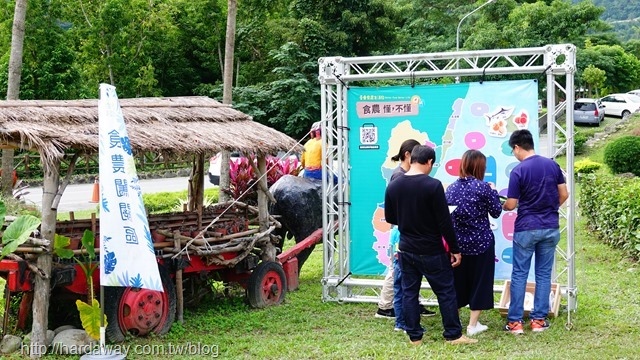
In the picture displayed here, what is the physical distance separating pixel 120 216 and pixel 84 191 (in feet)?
57.3

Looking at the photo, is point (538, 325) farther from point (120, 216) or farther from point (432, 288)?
point (120, 216)

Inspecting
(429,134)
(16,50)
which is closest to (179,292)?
(429,134)

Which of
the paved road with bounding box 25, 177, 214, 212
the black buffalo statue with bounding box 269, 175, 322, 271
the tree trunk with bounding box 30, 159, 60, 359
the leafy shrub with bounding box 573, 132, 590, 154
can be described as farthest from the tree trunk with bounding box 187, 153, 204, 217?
the leafy shrub with bounding box 573, 132, 590, 154

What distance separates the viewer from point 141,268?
5934mm

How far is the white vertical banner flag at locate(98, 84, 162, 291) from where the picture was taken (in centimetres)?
584

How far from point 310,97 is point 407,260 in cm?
2267

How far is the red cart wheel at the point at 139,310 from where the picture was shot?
6812 mm

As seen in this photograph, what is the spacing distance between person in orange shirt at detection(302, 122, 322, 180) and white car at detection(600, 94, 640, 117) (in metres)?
29.0

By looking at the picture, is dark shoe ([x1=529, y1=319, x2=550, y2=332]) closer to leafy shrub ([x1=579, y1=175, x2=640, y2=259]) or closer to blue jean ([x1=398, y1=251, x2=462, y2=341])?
blue jean ([x1=398, y1=251, x2=462, y2=341])

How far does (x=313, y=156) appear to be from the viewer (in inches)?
398

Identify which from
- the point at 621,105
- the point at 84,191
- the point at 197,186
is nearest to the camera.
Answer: the point at 197,186

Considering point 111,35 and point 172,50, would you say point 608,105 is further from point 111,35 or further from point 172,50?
point 111,35

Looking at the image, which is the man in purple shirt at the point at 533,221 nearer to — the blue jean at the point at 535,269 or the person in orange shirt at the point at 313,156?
the blue jean at the point at 535,269

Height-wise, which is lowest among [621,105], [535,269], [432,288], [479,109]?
[432,288]
